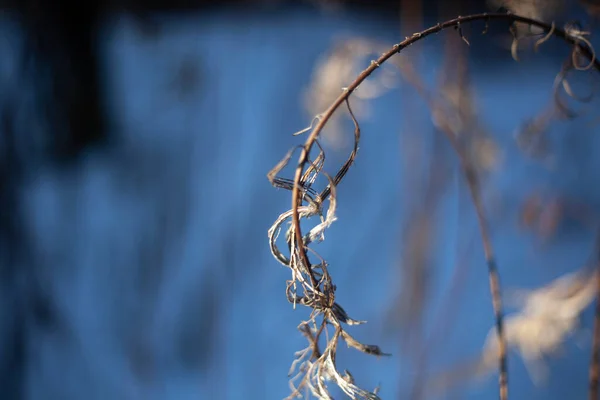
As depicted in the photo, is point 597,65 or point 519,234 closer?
point 597,65

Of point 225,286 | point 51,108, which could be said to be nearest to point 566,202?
point 225,286

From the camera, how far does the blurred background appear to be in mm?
1142

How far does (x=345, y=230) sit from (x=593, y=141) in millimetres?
560

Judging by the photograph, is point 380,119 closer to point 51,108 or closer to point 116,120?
point 116,120

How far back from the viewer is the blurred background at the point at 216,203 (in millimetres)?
1142

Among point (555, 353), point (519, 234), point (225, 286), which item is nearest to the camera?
point (555, 353)

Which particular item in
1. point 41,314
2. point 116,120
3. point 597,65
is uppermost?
point 116,120

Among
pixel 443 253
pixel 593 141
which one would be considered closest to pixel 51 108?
pixel 443 253

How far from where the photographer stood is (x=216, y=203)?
1.24 metres

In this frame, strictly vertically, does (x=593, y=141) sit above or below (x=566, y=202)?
above

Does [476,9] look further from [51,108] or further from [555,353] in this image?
[51,108]

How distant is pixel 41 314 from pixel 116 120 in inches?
18.9

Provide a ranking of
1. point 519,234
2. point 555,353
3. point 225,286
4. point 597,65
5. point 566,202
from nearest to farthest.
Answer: point 597,65 < point 555,353 < point 566,202 < point 519,234 < point 225,286

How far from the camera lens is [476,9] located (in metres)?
1.03
